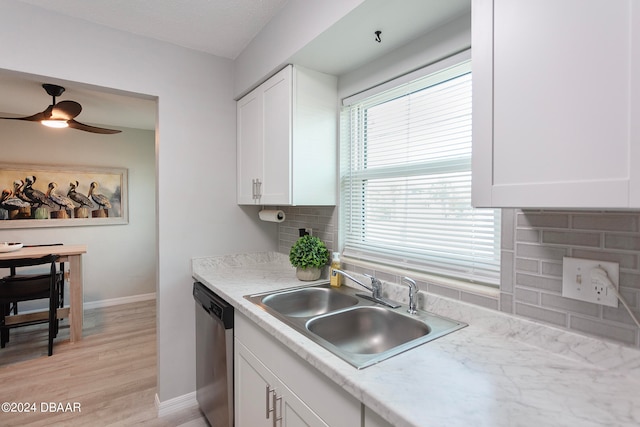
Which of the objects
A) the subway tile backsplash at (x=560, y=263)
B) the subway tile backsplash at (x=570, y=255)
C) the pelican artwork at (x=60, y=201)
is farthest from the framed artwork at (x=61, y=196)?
the subway tile backsplash at (x=570, y=255)

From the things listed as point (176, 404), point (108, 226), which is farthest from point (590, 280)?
point (108, 226)

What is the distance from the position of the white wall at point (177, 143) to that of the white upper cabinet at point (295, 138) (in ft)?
1.22

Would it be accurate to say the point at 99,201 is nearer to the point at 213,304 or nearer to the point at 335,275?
the point at 213,304

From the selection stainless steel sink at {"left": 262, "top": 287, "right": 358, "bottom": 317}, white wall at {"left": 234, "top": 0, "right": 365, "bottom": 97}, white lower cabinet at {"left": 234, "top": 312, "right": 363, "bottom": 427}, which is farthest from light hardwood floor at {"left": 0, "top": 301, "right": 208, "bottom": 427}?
white wall at {"left": 234, "top": 0, "right": 365, "bottom": 97}

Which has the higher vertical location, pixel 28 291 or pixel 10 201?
pixel 10 201

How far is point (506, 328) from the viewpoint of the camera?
114cm

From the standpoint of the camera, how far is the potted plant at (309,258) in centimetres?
189

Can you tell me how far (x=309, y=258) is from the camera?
1.88 m

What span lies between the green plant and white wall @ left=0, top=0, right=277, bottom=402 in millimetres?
704

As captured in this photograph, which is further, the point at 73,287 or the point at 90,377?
the point at 73,287

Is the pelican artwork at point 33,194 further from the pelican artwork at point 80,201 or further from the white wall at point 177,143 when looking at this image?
the white wall at point 177,143

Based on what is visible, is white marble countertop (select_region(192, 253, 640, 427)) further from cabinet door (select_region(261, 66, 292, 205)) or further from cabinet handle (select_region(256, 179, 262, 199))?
cabinet handle (select_region(256, 179, 262, 199))

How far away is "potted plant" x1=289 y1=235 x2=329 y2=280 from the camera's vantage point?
1.89 m

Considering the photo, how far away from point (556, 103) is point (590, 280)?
56 centimetres
